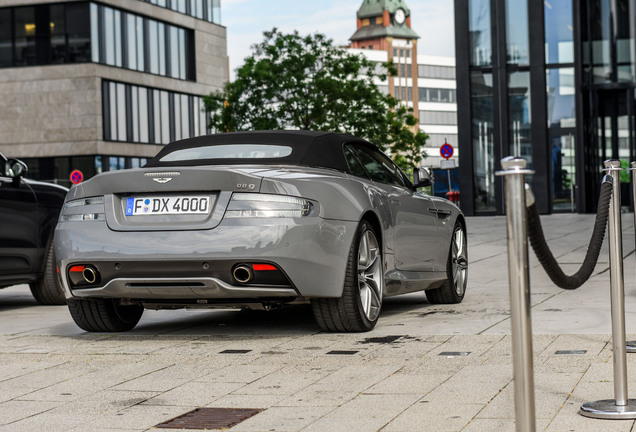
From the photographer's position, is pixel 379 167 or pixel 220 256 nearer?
pixel 220 256

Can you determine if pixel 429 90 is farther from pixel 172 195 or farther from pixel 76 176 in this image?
pixel 172 195

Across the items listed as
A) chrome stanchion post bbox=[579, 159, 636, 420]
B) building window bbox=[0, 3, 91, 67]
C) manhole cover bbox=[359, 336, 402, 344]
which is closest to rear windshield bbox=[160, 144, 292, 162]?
manhole cover bbox=[359, 336, 402, 344]

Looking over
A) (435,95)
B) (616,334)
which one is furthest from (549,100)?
(435,95)

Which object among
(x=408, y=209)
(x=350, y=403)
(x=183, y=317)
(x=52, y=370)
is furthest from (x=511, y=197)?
(x=183, y=317)

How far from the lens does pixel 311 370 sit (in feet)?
18.4

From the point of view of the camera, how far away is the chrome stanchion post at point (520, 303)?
3.09m

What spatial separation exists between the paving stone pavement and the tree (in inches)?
1366

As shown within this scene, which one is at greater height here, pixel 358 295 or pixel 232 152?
pixel 232 152

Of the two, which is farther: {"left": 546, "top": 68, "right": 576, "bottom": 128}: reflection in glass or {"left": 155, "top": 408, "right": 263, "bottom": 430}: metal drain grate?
{"left": 546, "top": 68, "right": 576, "bottom": 128}: reflection in glass

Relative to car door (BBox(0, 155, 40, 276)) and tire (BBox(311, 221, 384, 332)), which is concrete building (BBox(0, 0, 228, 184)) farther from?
tire (BBox(311, 221, 384, 332))

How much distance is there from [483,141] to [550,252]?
114 ft

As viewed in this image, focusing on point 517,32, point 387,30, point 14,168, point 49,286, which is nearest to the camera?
point 14,168

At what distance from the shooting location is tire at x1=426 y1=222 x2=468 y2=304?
29.5 ft

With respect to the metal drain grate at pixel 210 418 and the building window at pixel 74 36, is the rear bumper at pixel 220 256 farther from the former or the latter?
the building window at pixel 74 36
